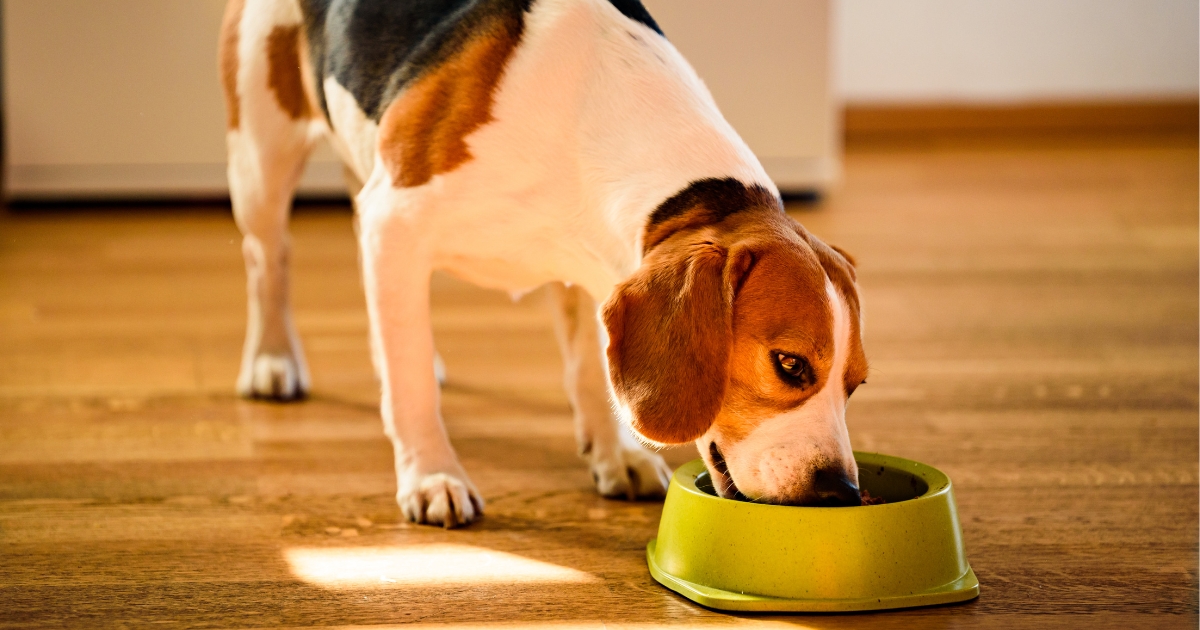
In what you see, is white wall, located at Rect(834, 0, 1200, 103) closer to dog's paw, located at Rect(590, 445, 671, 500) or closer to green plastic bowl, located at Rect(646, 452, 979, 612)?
dog's paw, located at Rect(590, 445, 671, 500)

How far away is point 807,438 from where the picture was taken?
5.44ft

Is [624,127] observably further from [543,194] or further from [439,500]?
[439,500]

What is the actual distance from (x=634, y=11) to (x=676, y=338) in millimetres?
670

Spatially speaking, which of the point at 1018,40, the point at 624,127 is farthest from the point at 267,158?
the point at 1018,40

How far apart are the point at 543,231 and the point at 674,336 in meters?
0.42

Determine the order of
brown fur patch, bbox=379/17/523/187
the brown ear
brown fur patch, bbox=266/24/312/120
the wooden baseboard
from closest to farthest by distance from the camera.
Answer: the brown ear → brown fur patch, bbox=379/17/523/187 → brown fur patch, bbox=266/24/312/120 → the wooden baseboard

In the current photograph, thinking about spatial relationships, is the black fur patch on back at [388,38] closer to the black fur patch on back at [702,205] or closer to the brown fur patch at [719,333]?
the black fur patch on back at [702,205]

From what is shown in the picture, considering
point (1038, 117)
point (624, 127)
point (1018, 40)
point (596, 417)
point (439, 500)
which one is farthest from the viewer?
point (1038, 117)

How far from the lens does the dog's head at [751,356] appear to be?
1634mm

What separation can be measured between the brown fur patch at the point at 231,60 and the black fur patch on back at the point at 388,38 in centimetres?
31

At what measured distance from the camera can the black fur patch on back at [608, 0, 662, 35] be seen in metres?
2.04

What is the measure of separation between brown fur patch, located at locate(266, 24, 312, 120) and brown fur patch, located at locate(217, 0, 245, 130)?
0.11 m

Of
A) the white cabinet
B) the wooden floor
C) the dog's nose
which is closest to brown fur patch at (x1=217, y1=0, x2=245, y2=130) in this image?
the wooden floor

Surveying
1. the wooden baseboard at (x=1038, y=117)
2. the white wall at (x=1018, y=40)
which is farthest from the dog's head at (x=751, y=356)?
the wooden baseboard at (x=1038, y=117)
